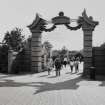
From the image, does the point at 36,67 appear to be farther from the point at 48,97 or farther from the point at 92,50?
the point at 48,97

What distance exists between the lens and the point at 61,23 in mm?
23094

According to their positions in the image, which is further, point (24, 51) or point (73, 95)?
point (24, 51)

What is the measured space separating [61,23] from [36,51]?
396cm

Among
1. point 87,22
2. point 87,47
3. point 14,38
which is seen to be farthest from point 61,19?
point 14,38

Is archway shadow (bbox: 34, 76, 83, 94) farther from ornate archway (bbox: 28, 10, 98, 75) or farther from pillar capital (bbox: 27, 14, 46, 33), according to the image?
pillar capital (bbox: 27, 14, 46, 33)

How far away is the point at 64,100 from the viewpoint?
9633mm

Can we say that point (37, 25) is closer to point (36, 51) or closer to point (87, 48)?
point (36, 51)

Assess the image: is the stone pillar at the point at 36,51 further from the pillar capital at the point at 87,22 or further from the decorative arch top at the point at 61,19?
the pillar capital at the point at 87,22

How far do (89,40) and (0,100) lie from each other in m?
14.6

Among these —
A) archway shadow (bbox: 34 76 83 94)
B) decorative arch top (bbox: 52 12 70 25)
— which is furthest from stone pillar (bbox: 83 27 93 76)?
archway shadow (bbox: 34 76 83 94)

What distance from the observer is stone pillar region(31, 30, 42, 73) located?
78.2 feet

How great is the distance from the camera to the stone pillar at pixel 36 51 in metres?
23.8

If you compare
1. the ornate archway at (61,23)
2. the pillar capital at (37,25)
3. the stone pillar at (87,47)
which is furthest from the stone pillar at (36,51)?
the stone pillar at (87,47)

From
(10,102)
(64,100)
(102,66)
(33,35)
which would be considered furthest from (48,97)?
(33,35)
